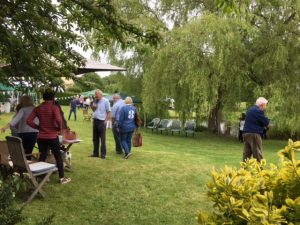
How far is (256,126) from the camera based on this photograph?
9.12 m

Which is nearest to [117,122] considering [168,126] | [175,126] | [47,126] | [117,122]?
[117,122]

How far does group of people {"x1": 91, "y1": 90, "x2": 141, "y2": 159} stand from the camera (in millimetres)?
10242

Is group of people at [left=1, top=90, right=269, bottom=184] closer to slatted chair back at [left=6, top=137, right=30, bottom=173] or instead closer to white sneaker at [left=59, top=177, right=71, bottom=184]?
white sneaker at [left=59, top=177, right=71, bottom=184]

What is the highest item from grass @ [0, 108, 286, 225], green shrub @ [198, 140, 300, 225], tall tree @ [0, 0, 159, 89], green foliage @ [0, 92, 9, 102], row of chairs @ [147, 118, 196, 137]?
tall tree @ [0, 0, 159, 89]

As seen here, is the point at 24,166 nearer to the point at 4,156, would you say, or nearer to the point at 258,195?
the point at 4,156

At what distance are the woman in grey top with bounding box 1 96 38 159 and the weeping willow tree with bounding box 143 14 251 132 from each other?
1234cm

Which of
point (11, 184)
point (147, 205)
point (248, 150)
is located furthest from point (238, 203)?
point (248, 150)

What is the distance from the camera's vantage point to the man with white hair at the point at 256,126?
354 inches

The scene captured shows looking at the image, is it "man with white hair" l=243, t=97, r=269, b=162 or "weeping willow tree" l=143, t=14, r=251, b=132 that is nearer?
"man with white hair" l=243, t=97, r=269, b=162

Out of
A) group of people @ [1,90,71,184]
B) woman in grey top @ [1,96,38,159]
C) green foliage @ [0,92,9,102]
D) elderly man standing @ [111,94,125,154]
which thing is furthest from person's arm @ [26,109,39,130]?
elderly man standing @ [111,94,125,154]

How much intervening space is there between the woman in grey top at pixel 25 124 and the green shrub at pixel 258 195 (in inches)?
219

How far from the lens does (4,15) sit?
512 centimetres

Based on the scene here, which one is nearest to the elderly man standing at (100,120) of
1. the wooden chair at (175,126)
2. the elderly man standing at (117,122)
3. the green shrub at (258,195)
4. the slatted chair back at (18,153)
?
the elderly man standing at (117,122)

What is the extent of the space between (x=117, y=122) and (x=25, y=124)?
12.0 feet
